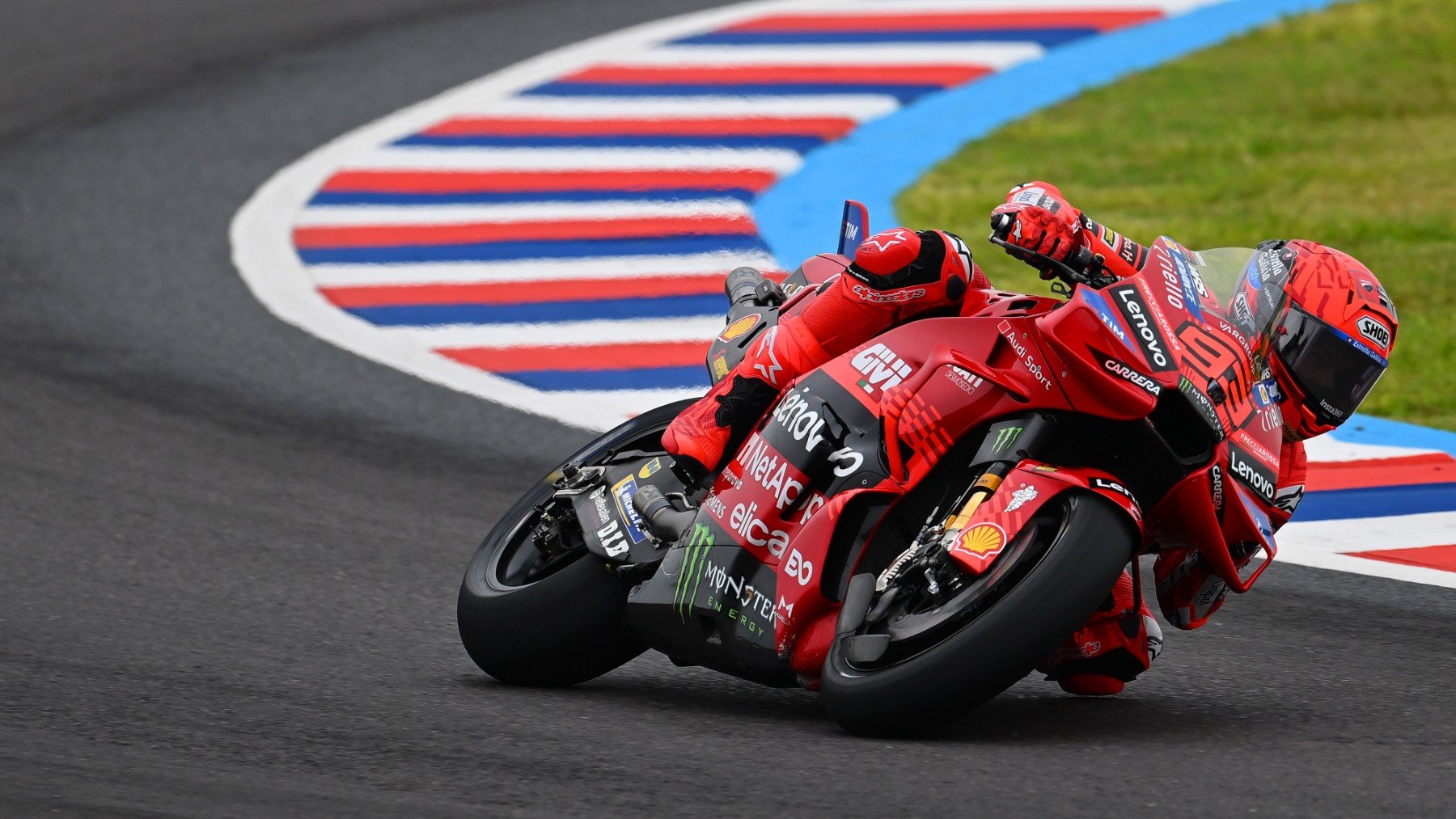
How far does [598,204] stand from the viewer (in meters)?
11.0

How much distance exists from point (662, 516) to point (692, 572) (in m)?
0.23

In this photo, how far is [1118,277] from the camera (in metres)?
4.50

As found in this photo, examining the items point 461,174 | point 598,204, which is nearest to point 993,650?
point 598,204

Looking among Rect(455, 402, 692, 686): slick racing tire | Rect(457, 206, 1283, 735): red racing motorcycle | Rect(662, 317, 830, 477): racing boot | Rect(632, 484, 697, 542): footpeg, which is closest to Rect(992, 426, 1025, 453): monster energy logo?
Rect(457, 206, 1283, 735): red racing motorcycle

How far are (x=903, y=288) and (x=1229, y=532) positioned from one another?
94cm

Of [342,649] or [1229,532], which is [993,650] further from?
[342,649]

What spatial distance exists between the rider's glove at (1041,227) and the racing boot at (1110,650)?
81 cm

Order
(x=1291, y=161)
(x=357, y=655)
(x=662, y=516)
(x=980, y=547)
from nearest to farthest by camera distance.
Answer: (x=980, y=547), (x=662, y=516), (x=357, y=655), (x=1291, y=161)

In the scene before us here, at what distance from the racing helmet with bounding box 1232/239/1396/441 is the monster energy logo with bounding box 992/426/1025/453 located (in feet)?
1.99

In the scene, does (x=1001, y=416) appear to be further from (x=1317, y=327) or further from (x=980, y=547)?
(x=1317, y=327)

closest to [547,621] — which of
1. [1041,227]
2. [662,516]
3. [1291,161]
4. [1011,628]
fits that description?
[662,516]

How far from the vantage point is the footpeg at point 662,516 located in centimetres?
488

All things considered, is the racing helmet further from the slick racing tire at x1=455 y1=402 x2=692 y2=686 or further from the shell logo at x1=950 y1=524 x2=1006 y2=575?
the slick racing tire at x1=455 y1=402 x2=692 y2=686

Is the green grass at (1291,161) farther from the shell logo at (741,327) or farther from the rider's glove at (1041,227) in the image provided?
the rider's glove at (1041,227)
